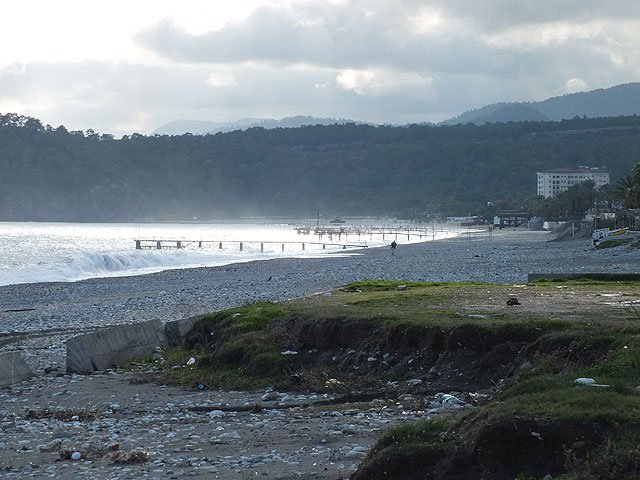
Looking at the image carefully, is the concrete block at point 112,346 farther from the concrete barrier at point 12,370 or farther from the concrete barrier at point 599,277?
the concrete barrier at point 599,277

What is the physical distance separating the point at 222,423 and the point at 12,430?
303 cm

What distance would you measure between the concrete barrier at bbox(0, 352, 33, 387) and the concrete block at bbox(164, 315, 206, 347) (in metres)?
3.65

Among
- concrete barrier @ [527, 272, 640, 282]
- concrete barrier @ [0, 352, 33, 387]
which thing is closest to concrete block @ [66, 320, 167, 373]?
concrete barrier @ [0, 352, 33, 387]

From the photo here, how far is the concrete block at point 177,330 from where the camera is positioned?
2239 centimetres

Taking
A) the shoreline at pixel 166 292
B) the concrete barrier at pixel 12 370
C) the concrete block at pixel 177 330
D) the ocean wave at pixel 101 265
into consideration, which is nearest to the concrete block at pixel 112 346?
the concrete block at pixel 177 330

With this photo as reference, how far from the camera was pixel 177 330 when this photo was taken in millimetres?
22562

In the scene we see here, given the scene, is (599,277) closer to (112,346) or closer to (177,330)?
(177,330)

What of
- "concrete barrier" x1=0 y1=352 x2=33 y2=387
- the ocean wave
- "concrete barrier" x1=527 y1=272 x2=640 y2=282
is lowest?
the ocean wave

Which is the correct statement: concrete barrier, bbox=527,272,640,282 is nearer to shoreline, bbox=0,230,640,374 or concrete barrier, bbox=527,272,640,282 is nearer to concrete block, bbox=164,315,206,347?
shoreline, bbox=0,230,640,374

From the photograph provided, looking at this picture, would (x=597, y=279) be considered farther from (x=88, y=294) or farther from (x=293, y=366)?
(x=88, y=294)

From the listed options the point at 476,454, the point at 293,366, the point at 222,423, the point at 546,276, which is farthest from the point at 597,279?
the point at 476,454

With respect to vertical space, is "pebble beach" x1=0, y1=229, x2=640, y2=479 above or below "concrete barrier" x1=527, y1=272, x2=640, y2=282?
below

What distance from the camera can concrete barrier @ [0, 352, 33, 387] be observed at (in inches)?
747

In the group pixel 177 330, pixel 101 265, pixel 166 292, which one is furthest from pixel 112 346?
pixel 101 265
